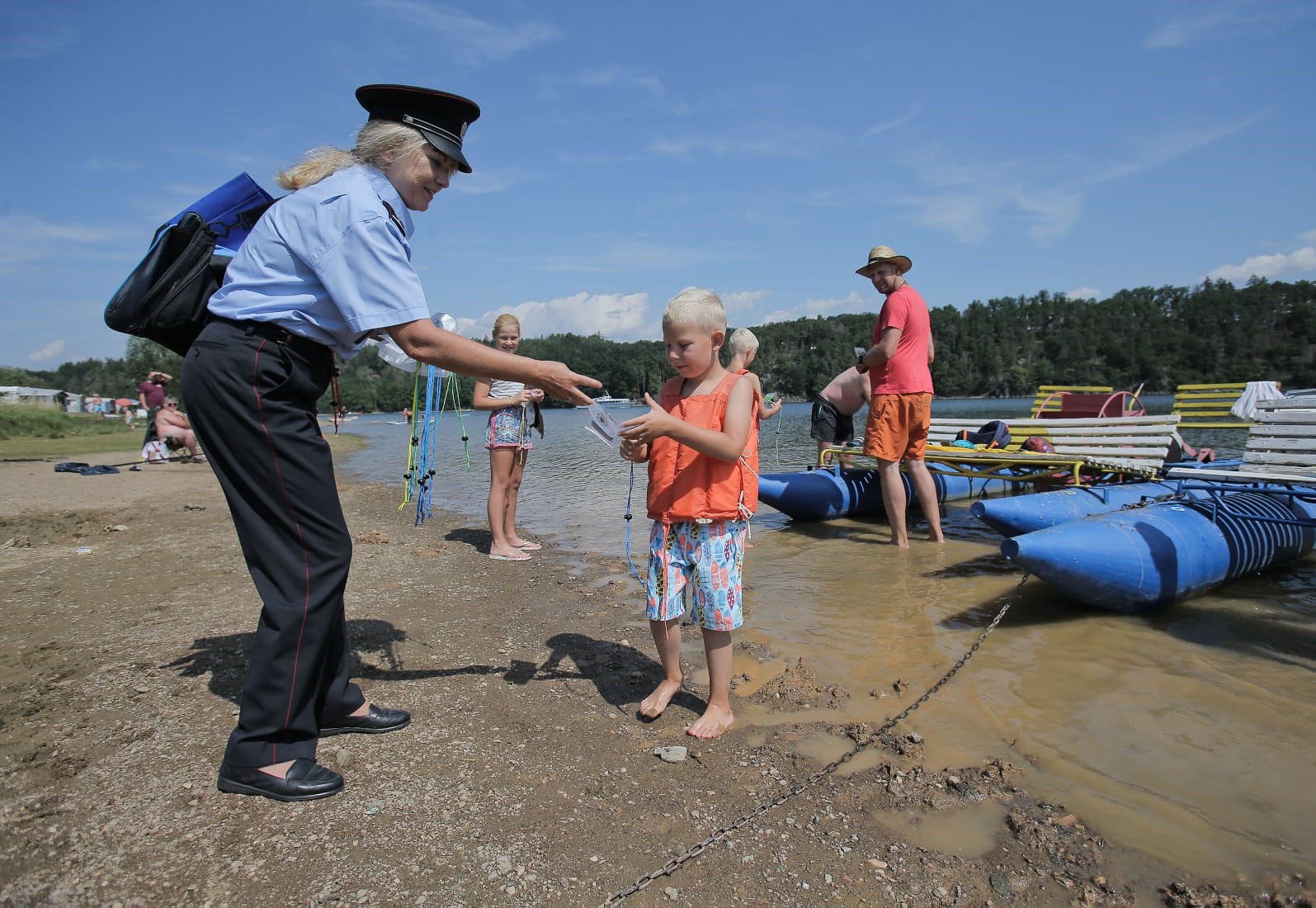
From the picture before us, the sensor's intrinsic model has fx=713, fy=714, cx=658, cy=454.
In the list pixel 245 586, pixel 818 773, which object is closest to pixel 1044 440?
pixel 818 773

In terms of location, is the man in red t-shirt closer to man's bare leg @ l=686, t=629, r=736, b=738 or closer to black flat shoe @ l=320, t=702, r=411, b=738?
man's bare leg @ l=686, t=629, r=736, b=738

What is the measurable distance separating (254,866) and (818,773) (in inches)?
78.1

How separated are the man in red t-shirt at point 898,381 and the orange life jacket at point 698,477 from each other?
429 centimetres

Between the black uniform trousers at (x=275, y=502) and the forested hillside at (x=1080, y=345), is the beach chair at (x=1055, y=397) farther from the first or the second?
the forested hillside at (x=1080, y=345)

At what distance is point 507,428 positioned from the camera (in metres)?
6.67

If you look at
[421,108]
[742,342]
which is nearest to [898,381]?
[742,342]

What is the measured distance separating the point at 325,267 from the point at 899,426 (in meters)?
5.88

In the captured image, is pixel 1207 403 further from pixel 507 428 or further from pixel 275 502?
pixel 275 502

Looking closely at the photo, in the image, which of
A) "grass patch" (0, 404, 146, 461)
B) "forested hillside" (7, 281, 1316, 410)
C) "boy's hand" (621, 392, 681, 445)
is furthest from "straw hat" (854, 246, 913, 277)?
"forested hillside" (7, 281, 1316, 410)

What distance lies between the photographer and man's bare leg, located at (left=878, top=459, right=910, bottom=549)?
23.8 feet

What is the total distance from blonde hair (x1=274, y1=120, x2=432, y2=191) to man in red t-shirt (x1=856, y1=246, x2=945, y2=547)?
5341 millimetres

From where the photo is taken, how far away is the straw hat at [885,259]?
7.13m

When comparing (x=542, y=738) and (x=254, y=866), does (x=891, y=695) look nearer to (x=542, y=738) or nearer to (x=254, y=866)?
(x=542, y=738)

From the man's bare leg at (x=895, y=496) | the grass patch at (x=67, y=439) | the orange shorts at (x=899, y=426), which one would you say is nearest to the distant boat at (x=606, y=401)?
the orange shorts at (x=899, y=426)
